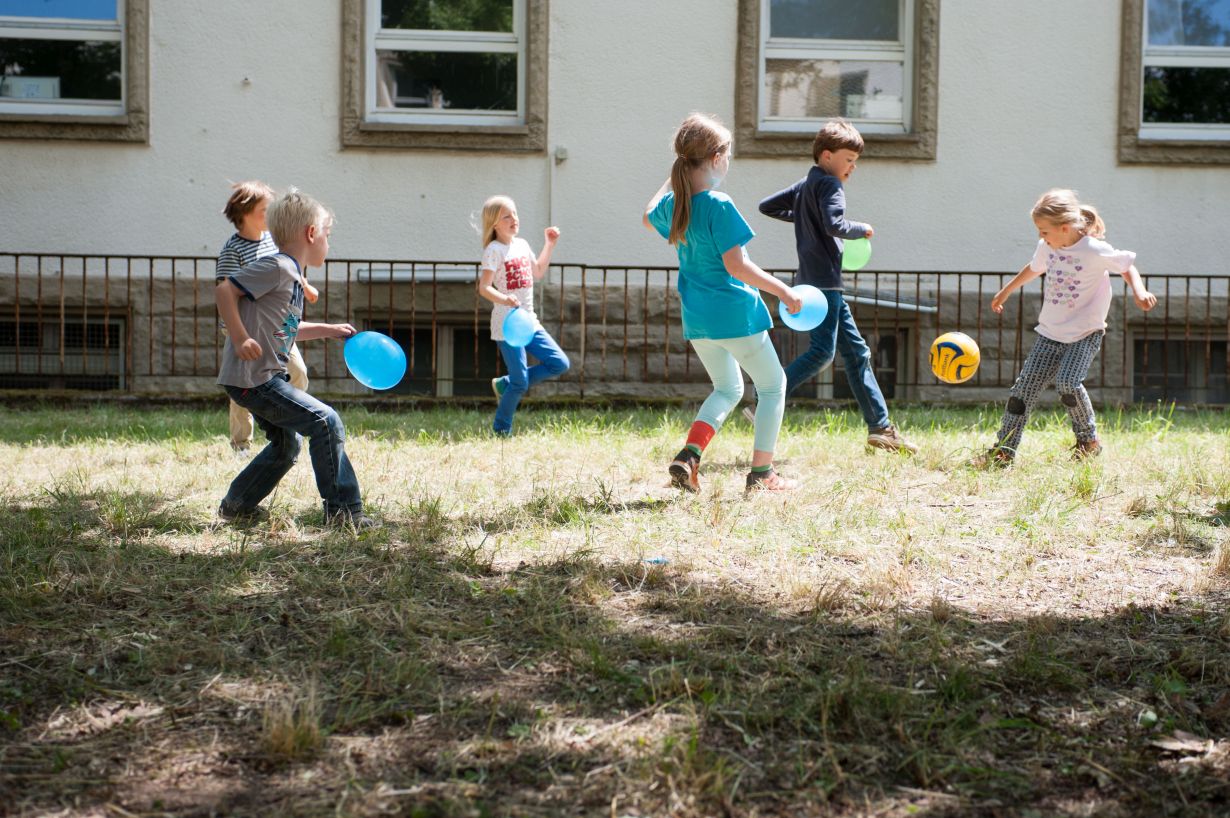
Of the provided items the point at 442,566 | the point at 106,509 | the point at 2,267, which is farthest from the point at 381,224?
the point at 442,566

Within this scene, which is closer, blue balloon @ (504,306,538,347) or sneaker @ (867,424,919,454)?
sneaker @ (867,424,919,454)

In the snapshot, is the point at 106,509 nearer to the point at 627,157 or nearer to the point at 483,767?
the point at 483,767

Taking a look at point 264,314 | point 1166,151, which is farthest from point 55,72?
point 1166,151

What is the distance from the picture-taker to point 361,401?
10031mm

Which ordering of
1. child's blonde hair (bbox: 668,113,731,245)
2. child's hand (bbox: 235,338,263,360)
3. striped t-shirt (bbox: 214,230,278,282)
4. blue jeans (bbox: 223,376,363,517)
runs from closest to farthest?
child's hand (bbox: 235,338,263,360) → blue jeans (bbox: 223,376,363,517) → child's blonde hair (bbox: 668,113,731,245) → striped t-shirt (bbox: 214,230,278,282)

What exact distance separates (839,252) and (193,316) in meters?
6.25

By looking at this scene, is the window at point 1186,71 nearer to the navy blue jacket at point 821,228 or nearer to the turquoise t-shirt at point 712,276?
the navy blue jacket at point 821,228

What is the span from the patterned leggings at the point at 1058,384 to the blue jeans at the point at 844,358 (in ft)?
2.22

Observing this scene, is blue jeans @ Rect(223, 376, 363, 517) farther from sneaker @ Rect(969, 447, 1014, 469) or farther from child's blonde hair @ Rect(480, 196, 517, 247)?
child's blonde hair @ Rect(480, 196, 517, 247)

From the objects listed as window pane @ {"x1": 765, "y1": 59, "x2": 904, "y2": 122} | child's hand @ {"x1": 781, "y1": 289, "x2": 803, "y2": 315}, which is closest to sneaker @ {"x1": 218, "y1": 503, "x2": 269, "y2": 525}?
child's hand @ {"x1": 781, "y1": 289, "x2": 803, "y2": 315}

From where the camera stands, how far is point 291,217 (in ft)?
15.4

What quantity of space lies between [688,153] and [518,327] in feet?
8.65

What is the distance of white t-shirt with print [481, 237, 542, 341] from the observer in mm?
7766

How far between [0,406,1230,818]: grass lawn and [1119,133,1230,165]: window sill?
21.1ft
